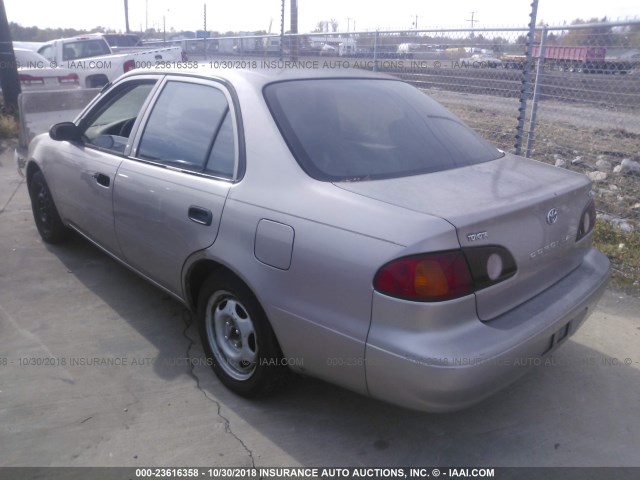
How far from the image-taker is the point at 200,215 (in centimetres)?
310

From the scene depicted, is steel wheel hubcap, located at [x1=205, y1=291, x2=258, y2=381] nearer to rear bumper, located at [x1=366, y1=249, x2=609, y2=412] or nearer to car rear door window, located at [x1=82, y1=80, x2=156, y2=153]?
rear bumper, located at [x1=366, y1=249, x2=609, y2=412]

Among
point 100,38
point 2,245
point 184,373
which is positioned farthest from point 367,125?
point 100,38

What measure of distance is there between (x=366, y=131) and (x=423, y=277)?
1160 mm

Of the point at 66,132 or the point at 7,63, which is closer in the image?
the point at 66,132

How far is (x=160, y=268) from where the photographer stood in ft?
11.7

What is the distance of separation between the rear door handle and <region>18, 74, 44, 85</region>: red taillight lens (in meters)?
10.8

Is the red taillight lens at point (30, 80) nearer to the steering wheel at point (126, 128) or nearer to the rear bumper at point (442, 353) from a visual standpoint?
the steering wheel at point (126, 128)

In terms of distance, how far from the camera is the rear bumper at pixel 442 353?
230cm

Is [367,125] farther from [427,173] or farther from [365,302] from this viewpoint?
[365,302]

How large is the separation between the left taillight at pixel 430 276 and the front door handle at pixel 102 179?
228 centimetres

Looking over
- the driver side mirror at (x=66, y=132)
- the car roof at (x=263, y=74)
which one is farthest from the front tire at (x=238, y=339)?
the driver side mirror at (x=66, y=132)

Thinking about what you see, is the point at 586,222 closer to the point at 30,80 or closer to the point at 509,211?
the point at 509,211

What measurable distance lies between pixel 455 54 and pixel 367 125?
18.3 feet

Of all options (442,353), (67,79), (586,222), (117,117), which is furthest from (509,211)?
(67,79)
